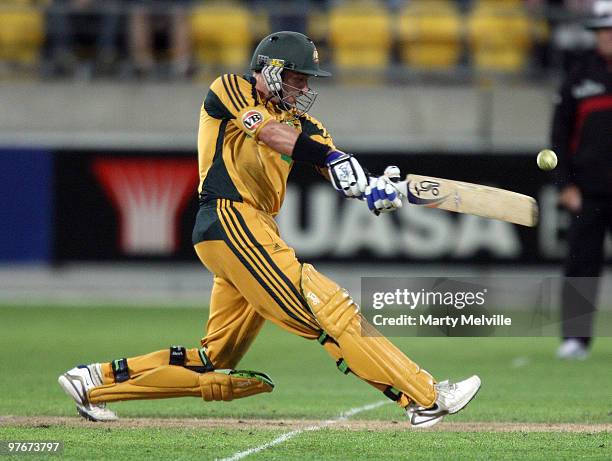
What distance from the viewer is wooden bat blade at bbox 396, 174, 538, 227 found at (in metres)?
6.48

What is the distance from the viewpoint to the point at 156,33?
635 inches

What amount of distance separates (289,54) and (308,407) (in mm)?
2377

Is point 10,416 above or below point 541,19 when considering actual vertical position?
below

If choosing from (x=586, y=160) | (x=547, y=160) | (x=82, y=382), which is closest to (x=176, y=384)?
(x=82, y=382)

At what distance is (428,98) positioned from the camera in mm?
16062

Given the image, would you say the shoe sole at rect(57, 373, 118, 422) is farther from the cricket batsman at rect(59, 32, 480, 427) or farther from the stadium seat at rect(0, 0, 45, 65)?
the stadium seat at rect(0, 0, 45, 65)

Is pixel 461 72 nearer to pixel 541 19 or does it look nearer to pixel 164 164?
pixel 541 19

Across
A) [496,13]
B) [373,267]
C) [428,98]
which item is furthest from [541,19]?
[373,267]

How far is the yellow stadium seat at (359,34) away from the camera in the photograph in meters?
16.5

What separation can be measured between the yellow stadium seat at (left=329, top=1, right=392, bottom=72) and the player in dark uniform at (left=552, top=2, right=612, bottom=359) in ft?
20.9

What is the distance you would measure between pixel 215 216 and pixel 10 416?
1766 millimetres

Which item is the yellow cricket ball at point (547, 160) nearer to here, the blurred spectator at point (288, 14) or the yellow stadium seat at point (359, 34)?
the blurred spectator at point (288, 14)

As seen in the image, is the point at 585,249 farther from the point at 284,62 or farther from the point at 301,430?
the point at 284,62

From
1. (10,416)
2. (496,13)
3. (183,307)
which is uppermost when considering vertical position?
(496,13)
